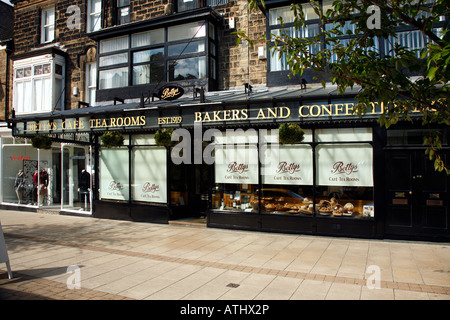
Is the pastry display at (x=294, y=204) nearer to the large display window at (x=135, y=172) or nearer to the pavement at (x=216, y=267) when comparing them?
the pavement at (x=216, y=267)

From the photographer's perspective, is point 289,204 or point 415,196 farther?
point 289,204

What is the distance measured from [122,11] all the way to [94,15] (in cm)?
170

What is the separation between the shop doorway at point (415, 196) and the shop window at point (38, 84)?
14.3 metres

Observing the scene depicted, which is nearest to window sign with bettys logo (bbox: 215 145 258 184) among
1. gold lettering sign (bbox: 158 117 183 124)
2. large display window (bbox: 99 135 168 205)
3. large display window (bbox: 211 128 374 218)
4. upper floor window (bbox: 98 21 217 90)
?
large display window (bbox: 211 128 374 218)

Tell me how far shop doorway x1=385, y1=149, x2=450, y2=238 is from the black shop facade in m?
0.02

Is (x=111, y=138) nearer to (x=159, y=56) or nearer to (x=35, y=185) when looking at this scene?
(x=159, y=56)

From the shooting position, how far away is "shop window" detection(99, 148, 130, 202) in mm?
12609

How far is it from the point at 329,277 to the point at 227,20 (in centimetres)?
1047

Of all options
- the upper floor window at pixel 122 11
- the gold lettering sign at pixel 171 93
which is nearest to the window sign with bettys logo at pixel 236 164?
the gold lettering sign at pixel 171 93

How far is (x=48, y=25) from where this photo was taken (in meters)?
16.8

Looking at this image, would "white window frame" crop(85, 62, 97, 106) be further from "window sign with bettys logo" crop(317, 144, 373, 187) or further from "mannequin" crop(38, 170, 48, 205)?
"window sign with bettys logo" crop(317, 144, 373, 187)

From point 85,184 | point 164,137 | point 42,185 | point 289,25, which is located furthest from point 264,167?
point 42,185

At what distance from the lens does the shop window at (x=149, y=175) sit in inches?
471

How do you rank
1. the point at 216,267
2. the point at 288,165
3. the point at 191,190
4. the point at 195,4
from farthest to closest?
1. the point at 195,4
2. the point at 191,190
3. the point at 288,165
4. the point at 216,267
